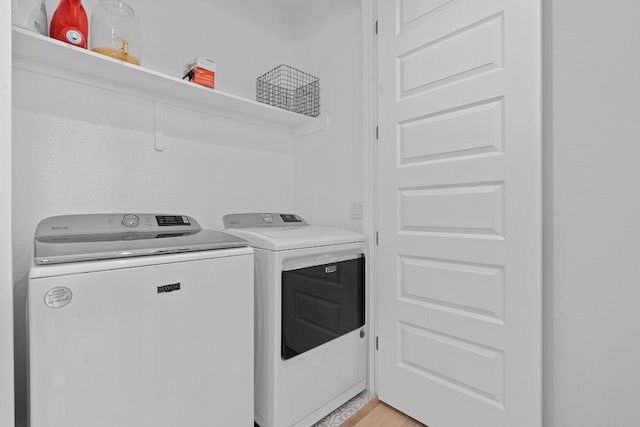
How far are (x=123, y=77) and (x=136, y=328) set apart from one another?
122 centimetres

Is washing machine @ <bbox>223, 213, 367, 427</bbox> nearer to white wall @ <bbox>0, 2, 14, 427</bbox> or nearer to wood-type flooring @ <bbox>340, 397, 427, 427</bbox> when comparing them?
wood-type flooring @ <bbox>340, 397, 427, 427</bbox>

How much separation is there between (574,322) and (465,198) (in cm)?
63

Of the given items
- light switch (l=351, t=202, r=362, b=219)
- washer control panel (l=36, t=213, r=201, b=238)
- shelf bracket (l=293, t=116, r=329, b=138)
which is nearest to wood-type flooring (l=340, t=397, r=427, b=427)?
light switch (l=351, t=202, r=362, b=219)

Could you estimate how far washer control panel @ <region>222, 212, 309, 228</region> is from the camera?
188cm

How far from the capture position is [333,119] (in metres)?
2.10

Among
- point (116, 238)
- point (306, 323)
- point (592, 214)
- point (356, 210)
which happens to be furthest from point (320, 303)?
point (592, 214)

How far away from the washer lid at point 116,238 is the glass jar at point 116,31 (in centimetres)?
76

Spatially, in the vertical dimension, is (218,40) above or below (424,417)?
above

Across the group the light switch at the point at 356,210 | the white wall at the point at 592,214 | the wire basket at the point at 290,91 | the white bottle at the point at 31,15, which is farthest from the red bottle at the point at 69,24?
the white wall at the point at 592,214

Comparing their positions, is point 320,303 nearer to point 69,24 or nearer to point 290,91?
point 290,91

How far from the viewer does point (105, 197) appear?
1.55 meters

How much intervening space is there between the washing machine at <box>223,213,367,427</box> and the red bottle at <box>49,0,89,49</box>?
108 cm

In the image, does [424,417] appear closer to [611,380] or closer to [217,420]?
[611,380]

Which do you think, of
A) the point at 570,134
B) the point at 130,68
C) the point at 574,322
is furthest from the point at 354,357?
the point at 130,68
